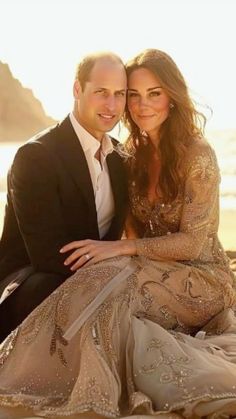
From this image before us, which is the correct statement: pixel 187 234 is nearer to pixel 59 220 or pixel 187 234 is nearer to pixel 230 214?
pixel 59 220

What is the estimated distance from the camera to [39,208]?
4160 mm

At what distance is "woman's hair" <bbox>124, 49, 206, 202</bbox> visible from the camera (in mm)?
4340

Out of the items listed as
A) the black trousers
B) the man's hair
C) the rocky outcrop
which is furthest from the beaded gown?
the rocky outcrop

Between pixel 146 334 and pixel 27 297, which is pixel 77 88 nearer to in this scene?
pixel 27 297

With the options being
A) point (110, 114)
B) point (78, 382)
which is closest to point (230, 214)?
point (110, 114)

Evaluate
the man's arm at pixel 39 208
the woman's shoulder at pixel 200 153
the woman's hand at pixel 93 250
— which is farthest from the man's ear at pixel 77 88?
the woman's hand at pixel 93 250

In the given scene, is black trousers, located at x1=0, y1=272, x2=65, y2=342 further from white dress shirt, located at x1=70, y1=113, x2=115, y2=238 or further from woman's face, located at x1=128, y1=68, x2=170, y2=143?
woman's face, located at x1=128, y1=68, x2=170, y2=143

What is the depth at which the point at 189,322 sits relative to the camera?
4207mm

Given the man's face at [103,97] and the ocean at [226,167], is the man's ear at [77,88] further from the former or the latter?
the ocean at [226,167]

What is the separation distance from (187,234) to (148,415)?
1.14 meters

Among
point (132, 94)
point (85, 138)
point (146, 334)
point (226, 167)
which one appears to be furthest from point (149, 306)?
point (226, 167)

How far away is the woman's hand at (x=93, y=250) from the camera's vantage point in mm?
4004

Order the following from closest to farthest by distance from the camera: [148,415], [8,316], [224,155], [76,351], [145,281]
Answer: [148,415] → [76,351] → [145,281] → [8,316] → [224,155]

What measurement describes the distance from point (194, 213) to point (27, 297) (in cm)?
97
